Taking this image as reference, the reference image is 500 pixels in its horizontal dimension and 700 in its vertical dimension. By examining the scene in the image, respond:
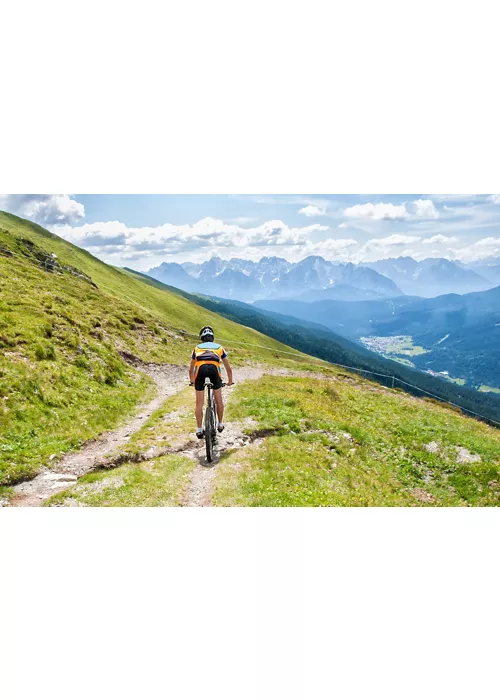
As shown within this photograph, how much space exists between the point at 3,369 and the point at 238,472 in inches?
324

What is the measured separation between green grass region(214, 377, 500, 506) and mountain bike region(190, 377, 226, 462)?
1.97 feet

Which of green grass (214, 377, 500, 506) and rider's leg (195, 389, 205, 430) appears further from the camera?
rider's leg (195, 389, 205, 430)

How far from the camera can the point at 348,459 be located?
12.4 meters

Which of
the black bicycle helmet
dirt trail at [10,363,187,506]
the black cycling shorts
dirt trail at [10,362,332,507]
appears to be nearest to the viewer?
dirt trail at [10,363,187,506]

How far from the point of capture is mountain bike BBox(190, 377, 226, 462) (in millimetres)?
10875

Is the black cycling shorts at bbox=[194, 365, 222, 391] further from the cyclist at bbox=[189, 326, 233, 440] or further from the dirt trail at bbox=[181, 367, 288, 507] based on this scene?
the dirt trail at bbox=[181, 367, 288, 507]

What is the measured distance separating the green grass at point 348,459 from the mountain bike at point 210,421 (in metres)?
0.60

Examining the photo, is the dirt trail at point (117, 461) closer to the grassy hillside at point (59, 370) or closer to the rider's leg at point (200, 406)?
the grassy hillside at point (59, 370)

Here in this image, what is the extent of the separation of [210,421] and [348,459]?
187 inches

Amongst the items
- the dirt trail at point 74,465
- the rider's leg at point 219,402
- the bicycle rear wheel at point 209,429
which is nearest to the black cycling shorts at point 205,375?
the rider's leg at point 219,402

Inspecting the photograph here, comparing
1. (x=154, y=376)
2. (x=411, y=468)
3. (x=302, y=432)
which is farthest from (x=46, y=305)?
(x=411, y=468)

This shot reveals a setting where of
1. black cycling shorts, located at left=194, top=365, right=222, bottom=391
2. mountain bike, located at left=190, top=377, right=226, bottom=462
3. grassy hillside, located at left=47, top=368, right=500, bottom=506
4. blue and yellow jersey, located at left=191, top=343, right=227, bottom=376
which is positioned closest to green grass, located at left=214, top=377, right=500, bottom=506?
grassy hillside, located at left=47, top=368, right=500, bottom=506

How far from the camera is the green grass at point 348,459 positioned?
1034 cm

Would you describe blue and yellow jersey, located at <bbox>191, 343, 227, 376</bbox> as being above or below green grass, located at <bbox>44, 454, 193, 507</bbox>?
above
